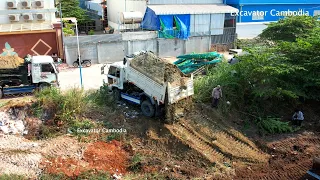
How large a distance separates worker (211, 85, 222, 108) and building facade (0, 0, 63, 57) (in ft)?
44.3

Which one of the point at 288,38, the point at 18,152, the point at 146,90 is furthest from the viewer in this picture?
the point at 288,38

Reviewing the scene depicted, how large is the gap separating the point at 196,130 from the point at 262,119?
3.18 m

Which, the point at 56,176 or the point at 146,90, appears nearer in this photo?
the point at 56,176

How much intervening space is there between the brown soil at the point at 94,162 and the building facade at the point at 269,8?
23.3 m

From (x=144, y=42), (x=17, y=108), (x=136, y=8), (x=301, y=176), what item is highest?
(x=136, y=8)

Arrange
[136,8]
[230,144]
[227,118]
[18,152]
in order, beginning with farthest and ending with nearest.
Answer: [136,8] → [227,118] → [230,144] → [18,152]

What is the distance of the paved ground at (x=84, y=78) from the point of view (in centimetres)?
Result: 1920

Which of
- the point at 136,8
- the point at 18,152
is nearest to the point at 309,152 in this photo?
the point at 18,152

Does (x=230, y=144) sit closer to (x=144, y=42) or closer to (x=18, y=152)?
(x=18, y=152)

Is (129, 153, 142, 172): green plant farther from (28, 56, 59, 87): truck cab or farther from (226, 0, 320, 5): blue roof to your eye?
(226, 0, 320, 5): blue roof

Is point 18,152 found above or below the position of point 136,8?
below

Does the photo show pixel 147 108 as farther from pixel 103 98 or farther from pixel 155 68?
pixel 103 98

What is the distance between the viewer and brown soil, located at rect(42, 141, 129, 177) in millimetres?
11109

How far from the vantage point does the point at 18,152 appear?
467 inches
